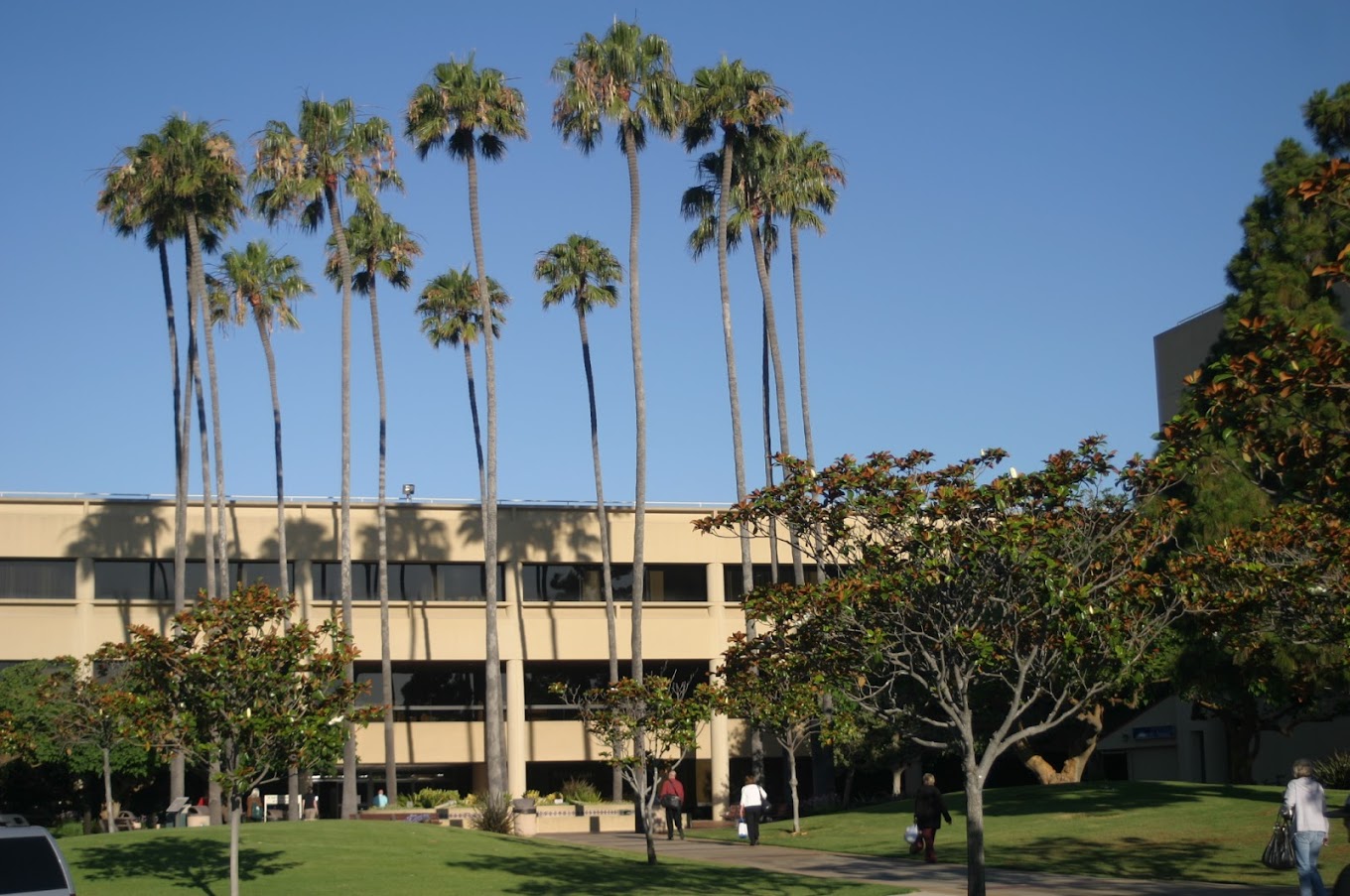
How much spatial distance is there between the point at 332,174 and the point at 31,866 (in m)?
37.8

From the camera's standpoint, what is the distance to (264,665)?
72.6 ft

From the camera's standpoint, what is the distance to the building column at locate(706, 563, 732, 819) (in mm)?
55000

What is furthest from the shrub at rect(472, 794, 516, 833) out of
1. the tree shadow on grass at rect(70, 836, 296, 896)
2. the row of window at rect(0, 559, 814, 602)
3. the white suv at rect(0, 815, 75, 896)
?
the white suv at rect(0, 815, 75, 896)

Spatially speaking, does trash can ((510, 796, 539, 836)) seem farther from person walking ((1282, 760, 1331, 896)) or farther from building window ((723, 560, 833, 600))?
person walking ((1282, 760, 1331, 896))

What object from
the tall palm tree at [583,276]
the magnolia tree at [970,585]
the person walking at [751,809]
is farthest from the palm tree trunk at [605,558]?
the magnolia tree at [970,585]

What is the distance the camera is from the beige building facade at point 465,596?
5284 cm

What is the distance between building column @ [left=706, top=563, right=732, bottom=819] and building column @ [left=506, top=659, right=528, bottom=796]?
22.9 feet

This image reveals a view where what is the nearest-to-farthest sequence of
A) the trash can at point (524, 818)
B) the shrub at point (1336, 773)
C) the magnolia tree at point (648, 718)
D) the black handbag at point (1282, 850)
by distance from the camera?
the black handbag at point (1282, 850)
the magnolia tree at point (648, 718)
the shrub at point (1336, 773)
the trash can at point (524, 818)

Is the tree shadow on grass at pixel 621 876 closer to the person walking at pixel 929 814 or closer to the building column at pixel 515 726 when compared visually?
the person walking at pixel 929 814

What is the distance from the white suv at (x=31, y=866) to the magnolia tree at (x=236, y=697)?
22.6 feet

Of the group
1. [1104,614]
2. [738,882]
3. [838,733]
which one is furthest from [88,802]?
[1104,614]

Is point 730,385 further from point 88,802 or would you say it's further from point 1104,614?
point 1104,614

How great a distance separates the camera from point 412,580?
55.7 meters

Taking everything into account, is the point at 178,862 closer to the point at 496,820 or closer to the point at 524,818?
the point at 496,820
